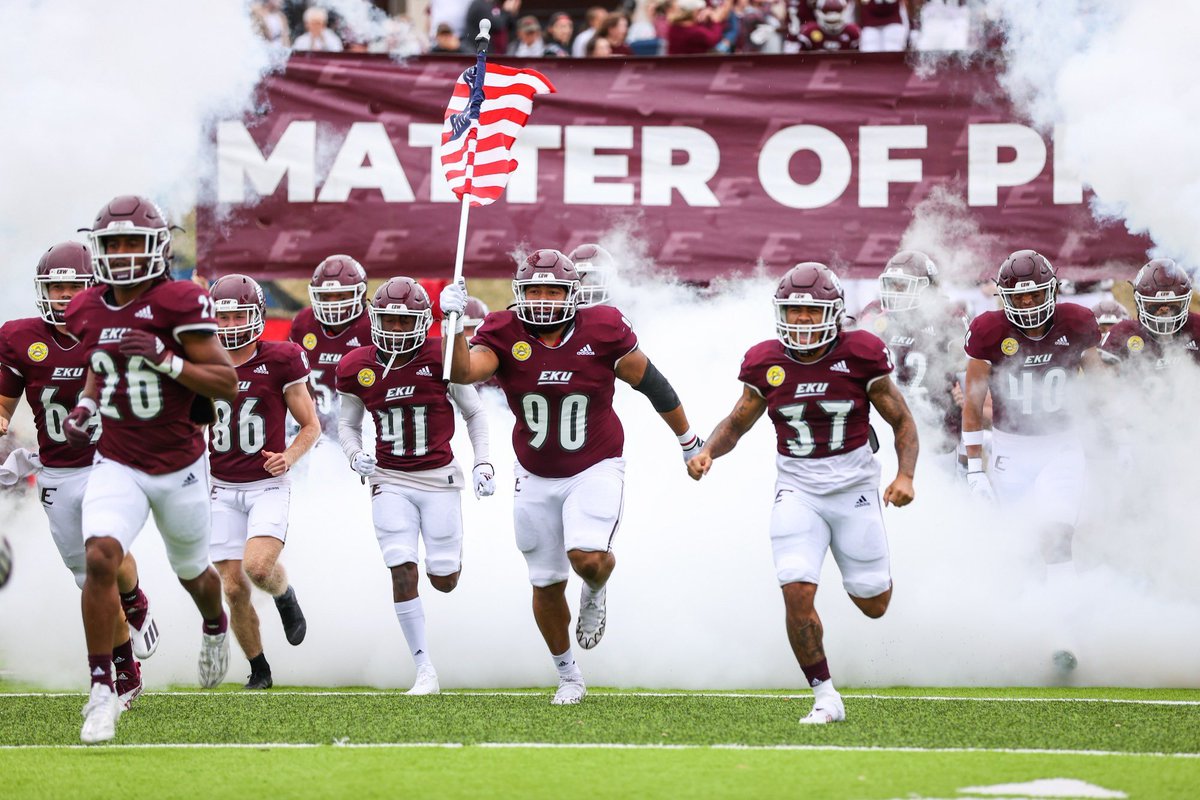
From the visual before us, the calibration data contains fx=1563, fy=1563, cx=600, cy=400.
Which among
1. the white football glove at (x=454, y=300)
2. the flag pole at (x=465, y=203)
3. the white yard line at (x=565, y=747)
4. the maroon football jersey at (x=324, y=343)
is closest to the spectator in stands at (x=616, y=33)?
the maroon football jersey at (x=324, y=343)

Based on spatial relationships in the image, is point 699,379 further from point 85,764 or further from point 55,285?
point 85,764

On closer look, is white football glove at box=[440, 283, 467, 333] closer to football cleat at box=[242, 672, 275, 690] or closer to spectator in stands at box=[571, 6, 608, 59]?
football cleat at box=[242, 672, 275, 690]

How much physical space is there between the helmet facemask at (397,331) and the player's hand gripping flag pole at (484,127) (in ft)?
1.21

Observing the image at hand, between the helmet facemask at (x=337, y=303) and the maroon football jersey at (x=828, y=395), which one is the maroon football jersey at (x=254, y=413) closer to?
the helmet facemask at (x=337, y=303)

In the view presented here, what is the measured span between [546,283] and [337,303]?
209cm

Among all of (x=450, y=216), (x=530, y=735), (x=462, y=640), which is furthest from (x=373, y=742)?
(x=450, y=216)

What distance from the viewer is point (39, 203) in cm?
944

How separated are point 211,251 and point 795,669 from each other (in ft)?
15.1

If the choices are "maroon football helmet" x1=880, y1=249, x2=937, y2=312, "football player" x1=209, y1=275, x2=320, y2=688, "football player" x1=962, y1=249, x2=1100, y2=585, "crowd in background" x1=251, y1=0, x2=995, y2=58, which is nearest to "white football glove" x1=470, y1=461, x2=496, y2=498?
"football player" x1=209, y1=275, x2=320, y2=688

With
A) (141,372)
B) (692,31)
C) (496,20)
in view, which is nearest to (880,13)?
(692,31)

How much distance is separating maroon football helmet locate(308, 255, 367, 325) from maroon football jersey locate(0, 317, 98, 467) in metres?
1.67

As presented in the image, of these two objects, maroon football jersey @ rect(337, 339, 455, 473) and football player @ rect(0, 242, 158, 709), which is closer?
football player @ rect(0, 242, 158, 709)

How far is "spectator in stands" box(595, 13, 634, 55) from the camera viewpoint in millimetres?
11078

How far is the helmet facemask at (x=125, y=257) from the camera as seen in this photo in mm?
5551
